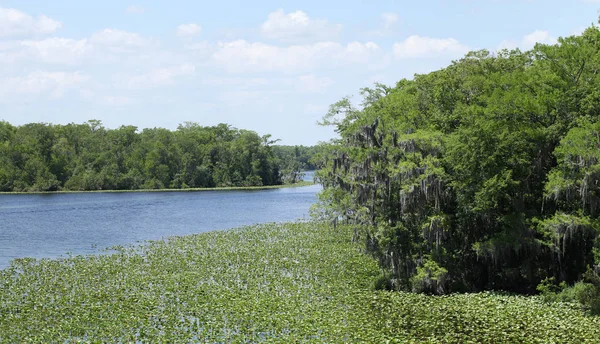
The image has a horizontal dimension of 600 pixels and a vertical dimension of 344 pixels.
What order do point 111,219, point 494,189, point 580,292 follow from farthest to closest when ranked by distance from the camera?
point 111,219 < point 494,189 < point 580,292

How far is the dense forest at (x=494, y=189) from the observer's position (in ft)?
78.3

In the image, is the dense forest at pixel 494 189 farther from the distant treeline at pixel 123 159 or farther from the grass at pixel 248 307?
the distant treeline at pixel 123 159

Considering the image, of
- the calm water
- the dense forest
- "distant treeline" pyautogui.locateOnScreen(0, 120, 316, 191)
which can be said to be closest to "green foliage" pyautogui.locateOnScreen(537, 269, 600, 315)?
the dense forest

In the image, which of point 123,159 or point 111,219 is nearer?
point 111,219

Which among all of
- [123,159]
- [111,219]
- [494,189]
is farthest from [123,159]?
[494,189]

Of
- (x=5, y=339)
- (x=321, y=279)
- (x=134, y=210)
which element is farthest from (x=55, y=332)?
(x=134, y=210)

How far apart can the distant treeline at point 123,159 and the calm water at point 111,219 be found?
71.3 feet

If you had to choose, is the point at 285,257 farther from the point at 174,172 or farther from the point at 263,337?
the point at 174,172

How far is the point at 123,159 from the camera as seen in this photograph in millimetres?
123375

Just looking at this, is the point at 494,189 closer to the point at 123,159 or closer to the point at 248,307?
the point at 248,307

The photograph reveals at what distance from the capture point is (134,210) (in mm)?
72250

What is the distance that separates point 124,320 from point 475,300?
12821 mm

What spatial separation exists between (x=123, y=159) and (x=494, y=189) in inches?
4270

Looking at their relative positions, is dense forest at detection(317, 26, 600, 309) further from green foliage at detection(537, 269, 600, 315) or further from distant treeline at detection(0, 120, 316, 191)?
distant treeline at detection(0, 120, 316, 191)
